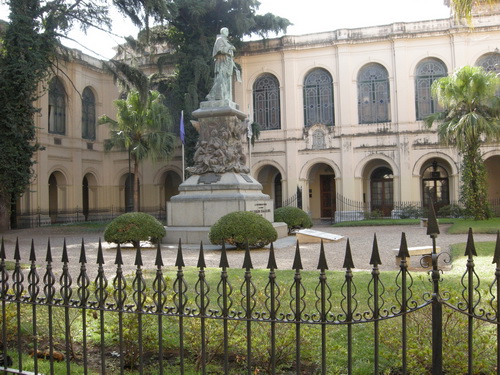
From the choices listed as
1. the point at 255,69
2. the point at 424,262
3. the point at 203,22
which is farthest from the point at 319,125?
the point at 424,262

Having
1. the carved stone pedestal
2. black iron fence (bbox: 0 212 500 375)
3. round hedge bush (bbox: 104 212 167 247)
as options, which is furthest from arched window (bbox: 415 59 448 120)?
black iron fence (bbox: 0 212 500 375)

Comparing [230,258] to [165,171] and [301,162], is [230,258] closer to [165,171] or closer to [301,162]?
[301,162]

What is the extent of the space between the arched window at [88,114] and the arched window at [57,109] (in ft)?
5.83

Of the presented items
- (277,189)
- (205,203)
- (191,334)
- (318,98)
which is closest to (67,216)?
(277,189)

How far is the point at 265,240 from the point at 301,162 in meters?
17.1

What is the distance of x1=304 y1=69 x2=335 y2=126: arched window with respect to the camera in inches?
1151

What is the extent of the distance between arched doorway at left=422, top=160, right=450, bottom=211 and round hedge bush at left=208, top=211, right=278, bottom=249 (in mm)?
19701

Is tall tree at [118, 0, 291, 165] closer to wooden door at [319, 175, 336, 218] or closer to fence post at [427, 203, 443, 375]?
wooden door at [319, 175, 336, 218]

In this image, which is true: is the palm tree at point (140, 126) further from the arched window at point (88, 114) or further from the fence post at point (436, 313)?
the fence post at point (436, 313)

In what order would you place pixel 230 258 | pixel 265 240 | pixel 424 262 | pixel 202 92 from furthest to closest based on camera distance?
pixel 202 92 → pixel 265 240 → pixel 230 258 → pixel 424 262

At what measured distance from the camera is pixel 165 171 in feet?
106

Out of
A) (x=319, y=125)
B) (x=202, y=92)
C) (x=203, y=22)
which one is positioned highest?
(x=203, y=22)

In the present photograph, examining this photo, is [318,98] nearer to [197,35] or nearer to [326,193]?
[326,193]

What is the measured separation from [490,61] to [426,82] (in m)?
3.43
